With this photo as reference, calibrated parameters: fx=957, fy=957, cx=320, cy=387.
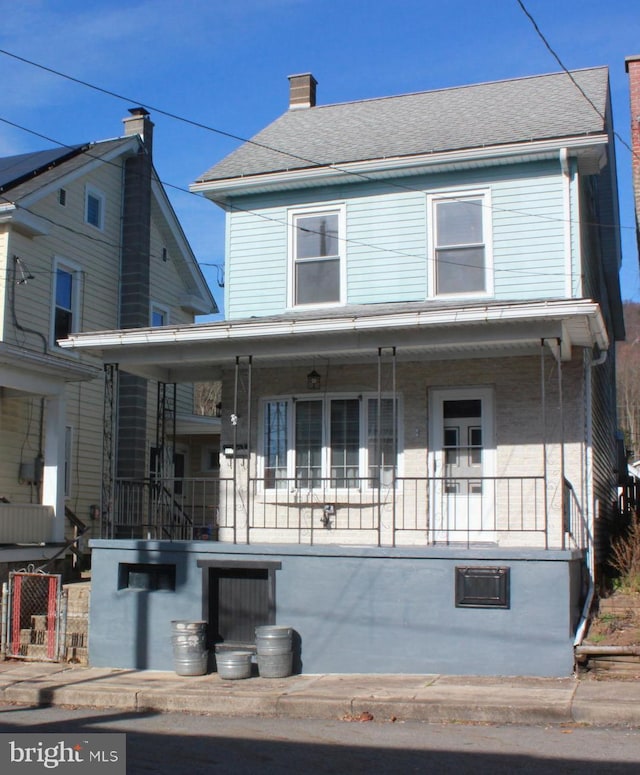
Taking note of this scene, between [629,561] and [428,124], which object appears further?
[428,124]

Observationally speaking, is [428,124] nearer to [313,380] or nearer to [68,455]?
[313,380]

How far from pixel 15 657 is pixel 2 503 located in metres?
A: 3.54

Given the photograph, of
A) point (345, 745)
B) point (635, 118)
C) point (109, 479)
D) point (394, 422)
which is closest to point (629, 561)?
point (394, 422)

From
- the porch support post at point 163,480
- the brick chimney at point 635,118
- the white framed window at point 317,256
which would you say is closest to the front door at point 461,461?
the white framed window at point 317,256

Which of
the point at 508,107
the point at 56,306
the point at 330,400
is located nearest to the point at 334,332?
the point at 330,400

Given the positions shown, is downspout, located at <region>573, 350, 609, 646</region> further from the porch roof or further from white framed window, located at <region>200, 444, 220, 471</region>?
white framed window, located at <region>200, 444, 220, 471</region>

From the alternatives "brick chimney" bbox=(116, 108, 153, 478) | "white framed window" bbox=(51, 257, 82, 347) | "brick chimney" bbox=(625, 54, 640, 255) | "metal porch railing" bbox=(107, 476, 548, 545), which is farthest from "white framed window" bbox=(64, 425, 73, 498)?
"brick chimney" bbox=(625, 54, 640, 255)

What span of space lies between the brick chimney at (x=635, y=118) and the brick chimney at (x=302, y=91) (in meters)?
5.94

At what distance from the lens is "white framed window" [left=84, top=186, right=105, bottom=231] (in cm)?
2118

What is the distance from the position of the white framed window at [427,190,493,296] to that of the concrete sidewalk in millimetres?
5587

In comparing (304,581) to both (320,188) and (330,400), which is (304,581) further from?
(320,188)

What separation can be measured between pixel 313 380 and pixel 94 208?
32.4 ft

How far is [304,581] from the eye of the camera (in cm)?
→ 1204

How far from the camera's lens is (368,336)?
12.5m
